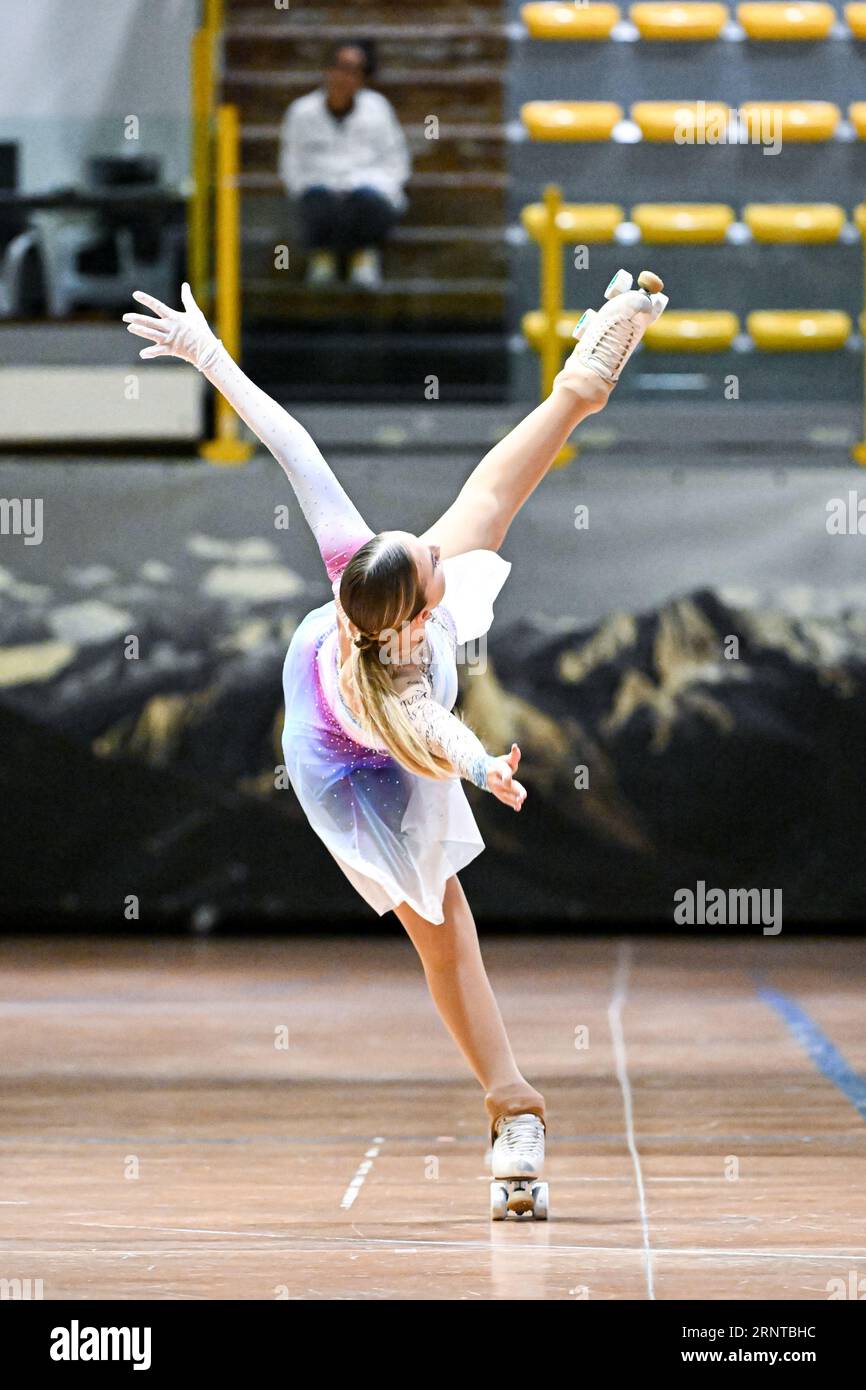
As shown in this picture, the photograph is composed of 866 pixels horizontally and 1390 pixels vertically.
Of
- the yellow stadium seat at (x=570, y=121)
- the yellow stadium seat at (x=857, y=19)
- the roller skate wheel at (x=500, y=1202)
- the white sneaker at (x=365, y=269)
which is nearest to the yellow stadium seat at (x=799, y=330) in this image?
the yellow stadium seat at (x=570, y=121)

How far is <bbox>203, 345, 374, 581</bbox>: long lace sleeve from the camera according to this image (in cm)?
338

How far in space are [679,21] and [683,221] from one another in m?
1.28

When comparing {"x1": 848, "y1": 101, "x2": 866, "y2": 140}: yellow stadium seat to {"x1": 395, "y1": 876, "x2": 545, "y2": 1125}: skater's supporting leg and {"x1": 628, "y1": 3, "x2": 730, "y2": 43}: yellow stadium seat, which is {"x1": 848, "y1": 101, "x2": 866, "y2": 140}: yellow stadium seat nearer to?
{"x1": 628, "y1": 3, "x2": 730, "y2": 43}: yellow stadium seat

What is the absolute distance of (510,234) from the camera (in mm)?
8195

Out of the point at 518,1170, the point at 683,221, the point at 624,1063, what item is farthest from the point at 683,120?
the point at 518,1170

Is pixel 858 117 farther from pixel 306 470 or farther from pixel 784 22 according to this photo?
pixel 306 470

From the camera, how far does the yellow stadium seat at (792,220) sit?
8156 millimetres

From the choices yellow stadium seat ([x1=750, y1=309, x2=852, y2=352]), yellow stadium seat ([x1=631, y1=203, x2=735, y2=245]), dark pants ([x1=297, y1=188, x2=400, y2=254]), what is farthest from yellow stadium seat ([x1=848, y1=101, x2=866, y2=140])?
dark pants ([x1=297, y1=188, x2=400, y2=254])

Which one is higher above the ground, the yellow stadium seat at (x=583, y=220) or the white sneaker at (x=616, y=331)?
the yellow stadium seat at (x=583, y=220)

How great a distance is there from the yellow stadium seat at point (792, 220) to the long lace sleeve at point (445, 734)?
5389 mm

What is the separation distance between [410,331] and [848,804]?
2.50m

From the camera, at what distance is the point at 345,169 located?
8.25 meters

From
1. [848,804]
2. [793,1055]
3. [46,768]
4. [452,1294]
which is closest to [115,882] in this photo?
[46,768]

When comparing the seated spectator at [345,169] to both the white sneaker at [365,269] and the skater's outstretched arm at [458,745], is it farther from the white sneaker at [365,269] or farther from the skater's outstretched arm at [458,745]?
the skater's outstretched arm at [458,745]
